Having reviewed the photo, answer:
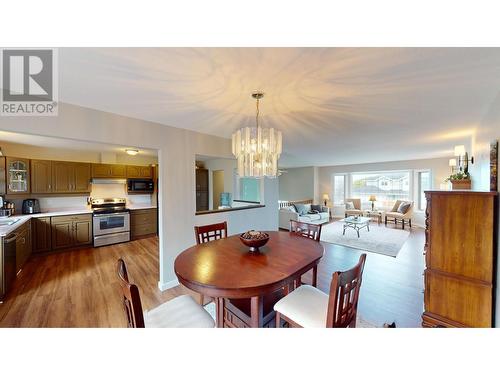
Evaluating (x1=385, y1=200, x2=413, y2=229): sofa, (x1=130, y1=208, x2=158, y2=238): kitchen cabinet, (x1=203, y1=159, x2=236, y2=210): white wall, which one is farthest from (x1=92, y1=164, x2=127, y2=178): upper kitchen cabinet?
(x1=385, y1=200, x2=413, y2=229): sofa

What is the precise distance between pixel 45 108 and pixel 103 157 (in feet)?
10.8

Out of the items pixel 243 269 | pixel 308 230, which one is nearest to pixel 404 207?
pixel 308 230

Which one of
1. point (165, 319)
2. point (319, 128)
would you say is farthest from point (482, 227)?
point (165, 319)

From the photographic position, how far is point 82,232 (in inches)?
157

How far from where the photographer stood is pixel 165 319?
1.26 metres

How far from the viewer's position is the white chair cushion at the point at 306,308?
1.25 meters

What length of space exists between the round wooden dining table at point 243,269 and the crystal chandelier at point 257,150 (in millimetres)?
758

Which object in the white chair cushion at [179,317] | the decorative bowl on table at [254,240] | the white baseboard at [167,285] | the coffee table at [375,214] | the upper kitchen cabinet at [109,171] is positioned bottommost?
the white baseboard at [167,285]

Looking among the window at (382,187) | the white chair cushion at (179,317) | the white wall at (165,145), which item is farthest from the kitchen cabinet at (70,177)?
the window at (382,187)

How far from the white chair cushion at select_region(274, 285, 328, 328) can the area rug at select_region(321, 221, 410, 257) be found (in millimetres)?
3364

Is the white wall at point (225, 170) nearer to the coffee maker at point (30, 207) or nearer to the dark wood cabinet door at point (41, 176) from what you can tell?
the dark wood cabinet door at point (41, 176)

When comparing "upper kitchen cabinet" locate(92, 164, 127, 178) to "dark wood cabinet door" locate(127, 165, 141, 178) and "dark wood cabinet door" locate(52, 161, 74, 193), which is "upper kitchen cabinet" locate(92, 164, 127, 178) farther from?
"dark wood cabinet door" locate(52, 161, 74, 193)

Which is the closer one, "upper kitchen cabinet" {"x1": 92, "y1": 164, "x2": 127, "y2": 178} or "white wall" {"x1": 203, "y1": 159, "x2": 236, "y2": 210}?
"upper kitchen cabinet" {"x1": 92, "y1": 164, "x2": 127, "y2": 178}
